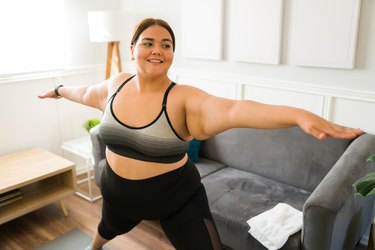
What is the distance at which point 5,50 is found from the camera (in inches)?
113

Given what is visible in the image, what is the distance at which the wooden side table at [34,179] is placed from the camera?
8.11ft

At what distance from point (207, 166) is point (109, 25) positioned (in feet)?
→ 4.48

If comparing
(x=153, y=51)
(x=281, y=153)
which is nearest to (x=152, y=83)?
(x=153, y=51)

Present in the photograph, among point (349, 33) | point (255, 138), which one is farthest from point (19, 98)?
point (349, 33)

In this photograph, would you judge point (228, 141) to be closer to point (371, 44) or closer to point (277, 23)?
point (277, 23)

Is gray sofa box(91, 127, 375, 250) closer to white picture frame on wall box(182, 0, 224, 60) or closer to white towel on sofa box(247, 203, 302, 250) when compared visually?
white towel on sofa box(247, 203, 302, 250)

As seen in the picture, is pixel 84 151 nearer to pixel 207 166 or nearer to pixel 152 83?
pixel 207 166

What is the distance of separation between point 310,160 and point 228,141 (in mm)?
640

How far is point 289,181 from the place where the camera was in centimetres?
248

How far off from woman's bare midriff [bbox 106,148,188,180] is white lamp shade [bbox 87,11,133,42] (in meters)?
1.64

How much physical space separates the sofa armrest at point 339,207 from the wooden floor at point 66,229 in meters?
1.04

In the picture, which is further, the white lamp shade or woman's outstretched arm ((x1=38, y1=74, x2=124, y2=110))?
the white lamp shade

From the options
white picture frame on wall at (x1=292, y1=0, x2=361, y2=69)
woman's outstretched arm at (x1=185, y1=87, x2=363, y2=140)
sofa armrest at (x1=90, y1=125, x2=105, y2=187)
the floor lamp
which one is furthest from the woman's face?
the floor lamp

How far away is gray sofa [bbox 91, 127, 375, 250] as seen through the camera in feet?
5.70
